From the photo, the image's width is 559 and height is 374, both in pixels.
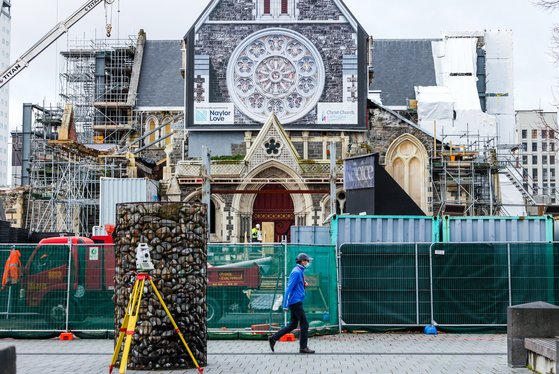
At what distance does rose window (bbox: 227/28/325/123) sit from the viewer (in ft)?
150

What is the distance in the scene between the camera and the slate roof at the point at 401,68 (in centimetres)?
5941

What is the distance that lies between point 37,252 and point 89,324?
5.93ft

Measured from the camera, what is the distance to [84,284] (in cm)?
1923

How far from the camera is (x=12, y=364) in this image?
9336mm

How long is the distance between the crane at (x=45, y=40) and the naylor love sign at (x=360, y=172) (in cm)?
2638

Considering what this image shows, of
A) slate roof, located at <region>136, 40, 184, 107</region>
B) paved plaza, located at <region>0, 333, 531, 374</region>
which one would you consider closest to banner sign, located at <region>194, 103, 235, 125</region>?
slate roof, located at <region>136, 40, 184, 107</region>

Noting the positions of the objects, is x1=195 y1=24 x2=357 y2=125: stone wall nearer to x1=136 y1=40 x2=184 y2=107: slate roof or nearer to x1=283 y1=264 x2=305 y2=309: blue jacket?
x1=136 y1=40 x2=184 y2=107: slate roof

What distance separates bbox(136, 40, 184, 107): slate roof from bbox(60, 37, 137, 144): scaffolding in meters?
0.96

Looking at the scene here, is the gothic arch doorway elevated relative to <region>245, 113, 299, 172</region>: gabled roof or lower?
lower

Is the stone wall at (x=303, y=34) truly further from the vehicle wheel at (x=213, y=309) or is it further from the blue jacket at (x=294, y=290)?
the blue jacket at (x=294, y=290)

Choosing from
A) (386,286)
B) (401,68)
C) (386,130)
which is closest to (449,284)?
(386,286)

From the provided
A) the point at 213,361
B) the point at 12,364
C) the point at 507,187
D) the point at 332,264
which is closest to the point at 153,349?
the point at 213,361

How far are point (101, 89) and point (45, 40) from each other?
1097 centimetres

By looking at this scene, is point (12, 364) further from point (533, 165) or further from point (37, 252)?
point (533, 165)
